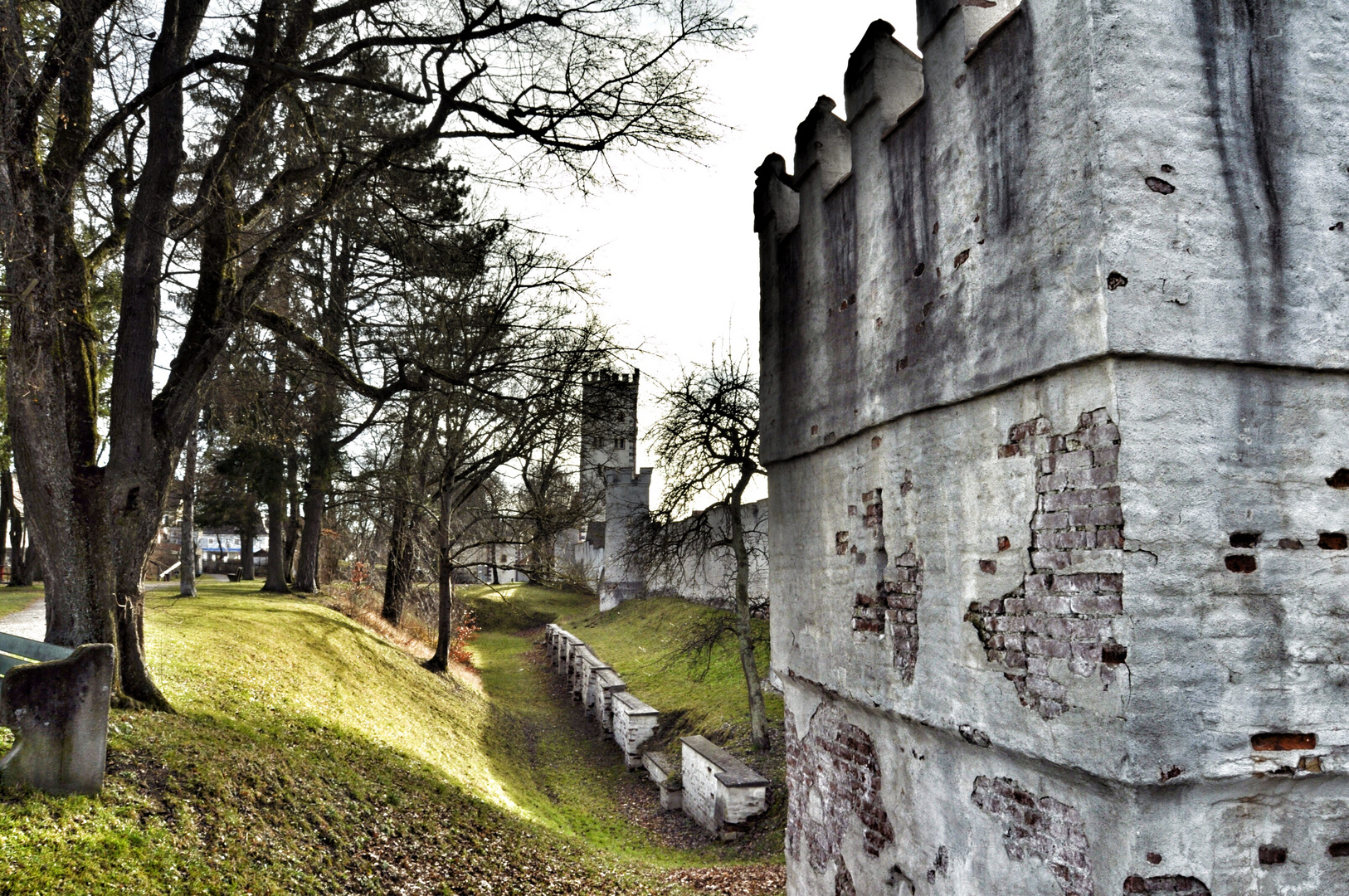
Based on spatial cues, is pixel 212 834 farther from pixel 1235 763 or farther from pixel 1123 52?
pixel 1123 52

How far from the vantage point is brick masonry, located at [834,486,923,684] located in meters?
4.83

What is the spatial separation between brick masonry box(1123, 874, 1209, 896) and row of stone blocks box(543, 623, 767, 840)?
8.75 meters

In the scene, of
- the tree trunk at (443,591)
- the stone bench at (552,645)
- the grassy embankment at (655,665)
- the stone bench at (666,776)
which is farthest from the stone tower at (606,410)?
the stone bench at (552,645)

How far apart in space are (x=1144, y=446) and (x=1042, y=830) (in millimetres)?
1745

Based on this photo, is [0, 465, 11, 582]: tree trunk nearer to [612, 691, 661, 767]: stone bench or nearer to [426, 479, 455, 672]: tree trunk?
[426, 479, 455, 672]: tree trunk

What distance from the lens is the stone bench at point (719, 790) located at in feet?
38.3

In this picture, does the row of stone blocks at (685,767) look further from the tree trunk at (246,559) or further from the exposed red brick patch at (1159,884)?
the tree trunk at (246,559)

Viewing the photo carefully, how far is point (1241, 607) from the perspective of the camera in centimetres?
342

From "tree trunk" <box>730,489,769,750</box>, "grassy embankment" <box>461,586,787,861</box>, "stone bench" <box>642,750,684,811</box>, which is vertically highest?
"tree trunk" <box>730,489,769,750</box>

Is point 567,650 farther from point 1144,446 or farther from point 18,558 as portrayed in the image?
point 1144,446

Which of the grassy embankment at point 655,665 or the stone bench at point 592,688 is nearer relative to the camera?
the grassy embankment at point 655,665

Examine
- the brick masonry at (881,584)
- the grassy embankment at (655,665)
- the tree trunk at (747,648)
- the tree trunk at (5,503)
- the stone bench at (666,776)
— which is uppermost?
the tree trunk at (5,503)

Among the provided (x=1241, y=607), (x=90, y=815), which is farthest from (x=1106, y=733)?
(x=90, y=815)

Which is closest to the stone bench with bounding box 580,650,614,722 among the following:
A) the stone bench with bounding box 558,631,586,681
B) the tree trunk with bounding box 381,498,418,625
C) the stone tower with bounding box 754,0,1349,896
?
the stone bench with bounding box 558,631,586,681
